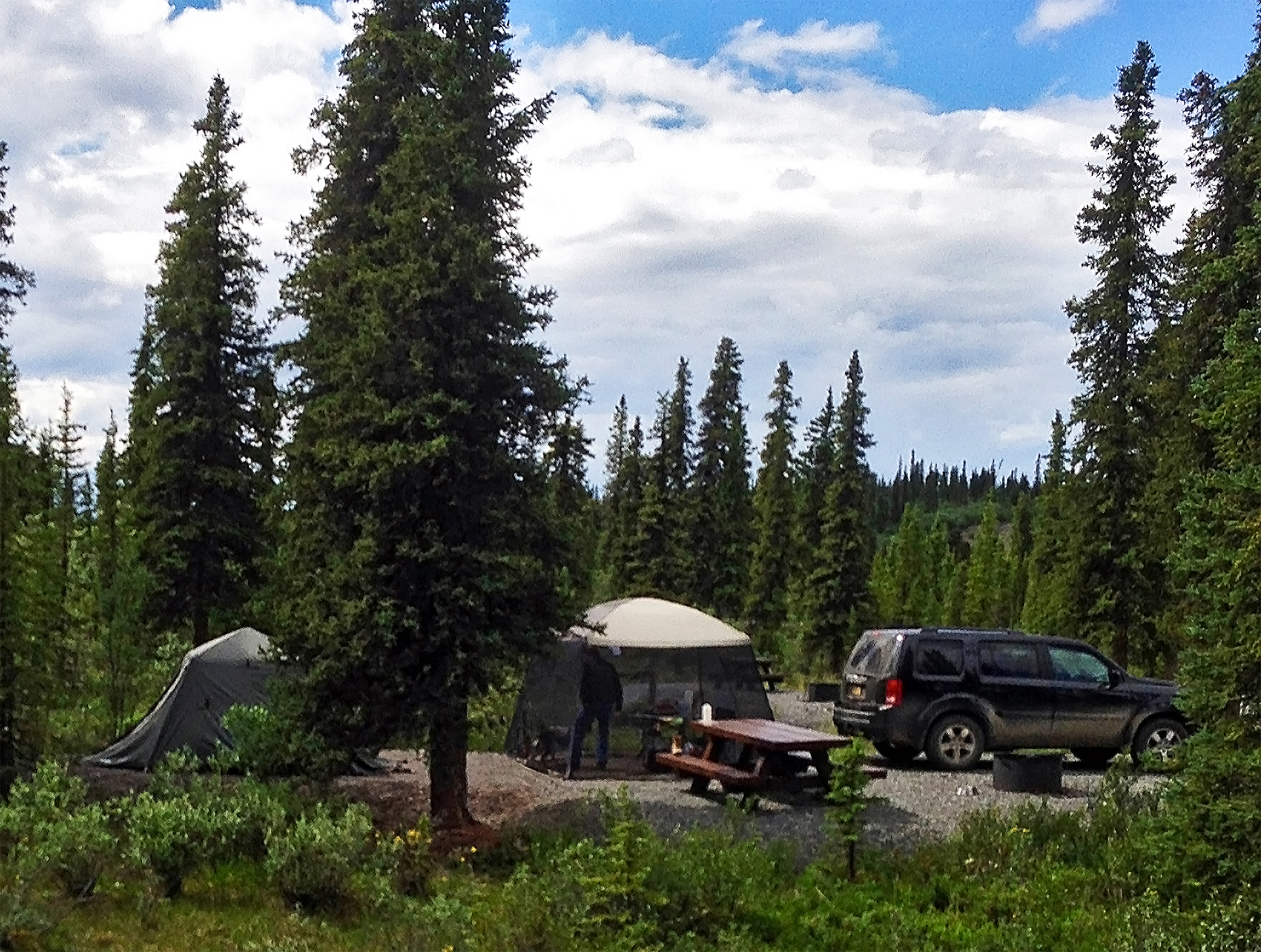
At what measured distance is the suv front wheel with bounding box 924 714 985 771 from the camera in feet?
50.9

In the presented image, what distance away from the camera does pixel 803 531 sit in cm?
4441

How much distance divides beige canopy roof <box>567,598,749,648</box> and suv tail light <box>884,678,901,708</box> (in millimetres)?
2428

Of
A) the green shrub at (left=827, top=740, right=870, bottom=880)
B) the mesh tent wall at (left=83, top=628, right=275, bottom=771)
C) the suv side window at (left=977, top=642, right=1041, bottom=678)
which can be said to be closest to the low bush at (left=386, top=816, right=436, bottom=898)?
the green shrub at (left=827, top=740, right=870, bottom=880)

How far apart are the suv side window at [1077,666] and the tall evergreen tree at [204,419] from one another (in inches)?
504

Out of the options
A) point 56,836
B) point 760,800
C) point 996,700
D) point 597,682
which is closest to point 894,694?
point 996,700

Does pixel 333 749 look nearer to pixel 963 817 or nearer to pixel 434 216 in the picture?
pixel 434 216

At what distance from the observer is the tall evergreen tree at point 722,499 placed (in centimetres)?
4403

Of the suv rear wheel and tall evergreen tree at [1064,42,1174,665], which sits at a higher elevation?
tall evergreen tree at [1064,42,1174,665]

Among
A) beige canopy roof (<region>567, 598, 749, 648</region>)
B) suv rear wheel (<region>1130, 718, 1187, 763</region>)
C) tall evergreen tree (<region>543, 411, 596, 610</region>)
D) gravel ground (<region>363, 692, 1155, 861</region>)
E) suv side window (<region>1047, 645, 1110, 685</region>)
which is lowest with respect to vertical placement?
gravel ground (<region>363, 692, 1155, 861</region>)

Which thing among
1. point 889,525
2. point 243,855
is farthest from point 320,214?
point 889,525

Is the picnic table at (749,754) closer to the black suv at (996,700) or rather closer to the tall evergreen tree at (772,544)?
the black suv at (996,700)

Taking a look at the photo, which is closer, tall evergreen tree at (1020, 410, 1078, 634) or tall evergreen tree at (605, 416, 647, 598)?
tall evergreen tree at (1020, 410, 1078, 634)

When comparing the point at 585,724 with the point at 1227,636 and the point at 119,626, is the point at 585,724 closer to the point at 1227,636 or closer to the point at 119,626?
the point at 119,626

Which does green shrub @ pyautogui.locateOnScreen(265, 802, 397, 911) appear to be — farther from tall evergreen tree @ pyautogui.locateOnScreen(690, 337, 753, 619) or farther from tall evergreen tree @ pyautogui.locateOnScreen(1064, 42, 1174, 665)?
tall evergreen tree @ pyautogui.locateOnScreen(690, 337, 753, 619)
